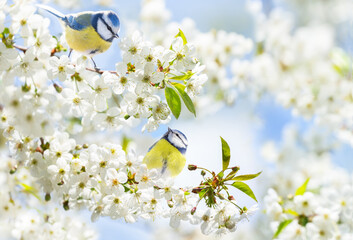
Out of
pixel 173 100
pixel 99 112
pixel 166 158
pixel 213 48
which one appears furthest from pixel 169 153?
pixel 213 48

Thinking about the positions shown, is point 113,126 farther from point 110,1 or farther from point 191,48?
point 110,1

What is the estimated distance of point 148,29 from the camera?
2.56m

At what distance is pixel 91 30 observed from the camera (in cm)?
Result: 100

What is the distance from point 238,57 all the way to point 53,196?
1576 mm

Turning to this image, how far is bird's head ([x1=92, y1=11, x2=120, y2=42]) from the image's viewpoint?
98 centimetres

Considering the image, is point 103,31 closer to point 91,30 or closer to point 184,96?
point 91,30

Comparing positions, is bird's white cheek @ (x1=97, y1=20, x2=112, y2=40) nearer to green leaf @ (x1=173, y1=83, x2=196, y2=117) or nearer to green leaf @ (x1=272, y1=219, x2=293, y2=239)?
green leaf @ (x1=173, y1=83, x2=196, y2=117)

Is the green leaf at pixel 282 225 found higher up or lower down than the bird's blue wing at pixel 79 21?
higher up

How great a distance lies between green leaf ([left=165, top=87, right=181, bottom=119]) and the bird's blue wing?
10.4 inches

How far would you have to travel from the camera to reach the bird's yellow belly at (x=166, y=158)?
3.19ft

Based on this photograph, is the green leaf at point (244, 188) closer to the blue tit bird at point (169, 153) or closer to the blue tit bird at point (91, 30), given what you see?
the blue tit bird at point (169, 153)

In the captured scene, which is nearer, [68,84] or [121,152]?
[121,152]

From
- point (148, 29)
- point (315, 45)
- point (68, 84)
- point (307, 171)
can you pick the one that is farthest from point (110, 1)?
point (315, 45)

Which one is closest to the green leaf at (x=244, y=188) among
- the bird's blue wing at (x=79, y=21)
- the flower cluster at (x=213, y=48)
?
the bird's blue wing at (x=79, y=21)
